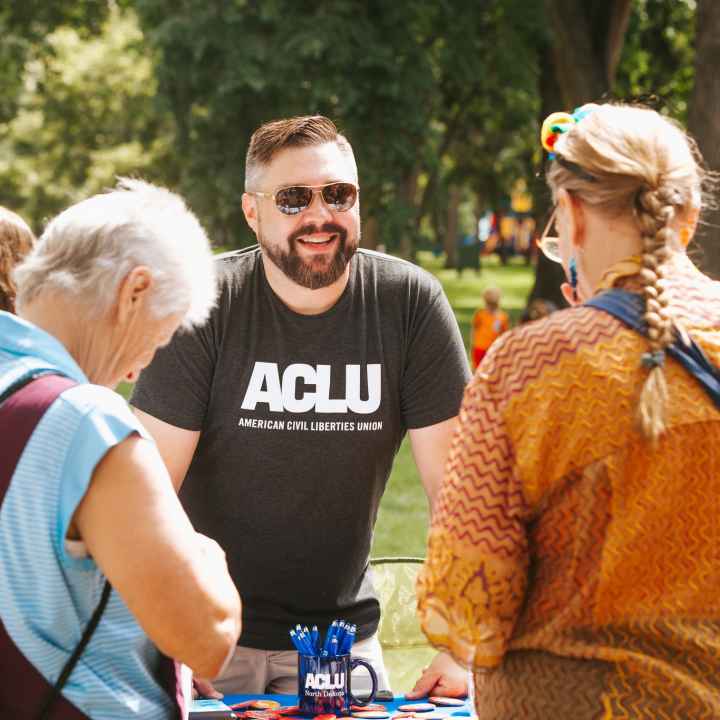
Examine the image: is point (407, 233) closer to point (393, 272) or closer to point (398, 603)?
point (398, 603)

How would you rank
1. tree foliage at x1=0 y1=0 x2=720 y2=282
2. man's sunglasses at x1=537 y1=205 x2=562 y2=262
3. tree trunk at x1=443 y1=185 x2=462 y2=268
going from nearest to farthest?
1. man's sunglasses at x1=537 y1=205 x2=562 y2=262
2. tree foliage at x1=0 y1=0 x2=720 y2=282
3. tree trunk at x1=443 y1=185 x2=462 y2=268

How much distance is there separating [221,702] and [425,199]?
26406mm

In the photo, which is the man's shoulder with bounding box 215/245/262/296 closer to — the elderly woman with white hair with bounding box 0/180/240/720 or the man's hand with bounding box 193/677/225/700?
the man's hand with bounding box 193/677/225/700

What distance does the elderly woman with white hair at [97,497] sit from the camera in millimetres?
1826

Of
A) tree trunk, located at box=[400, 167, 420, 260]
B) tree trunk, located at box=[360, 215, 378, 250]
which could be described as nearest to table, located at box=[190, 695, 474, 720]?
tree trunk, located at box=[360, 215, 378, 250]

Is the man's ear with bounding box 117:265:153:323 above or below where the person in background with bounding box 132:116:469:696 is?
above

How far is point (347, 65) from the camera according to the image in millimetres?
18109

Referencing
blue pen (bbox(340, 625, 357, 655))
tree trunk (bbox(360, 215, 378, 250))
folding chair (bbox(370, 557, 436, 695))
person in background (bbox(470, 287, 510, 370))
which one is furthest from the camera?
tree trunk (bbox(360, 215, 378, 250))

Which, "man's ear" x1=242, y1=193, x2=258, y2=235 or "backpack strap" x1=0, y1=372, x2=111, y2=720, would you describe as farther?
"man's ear" x1=242, y1=193, x2=258, y2=235

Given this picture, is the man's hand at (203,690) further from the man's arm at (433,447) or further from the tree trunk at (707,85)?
the tree trunk at (707,85)

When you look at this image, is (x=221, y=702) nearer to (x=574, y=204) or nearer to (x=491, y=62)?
(x=574, y=204)

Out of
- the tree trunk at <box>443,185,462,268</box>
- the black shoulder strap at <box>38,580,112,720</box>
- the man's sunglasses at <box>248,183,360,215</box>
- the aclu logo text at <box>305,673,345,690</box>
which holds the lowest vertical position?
the tree trunk at <box>443,185,462,268</box>

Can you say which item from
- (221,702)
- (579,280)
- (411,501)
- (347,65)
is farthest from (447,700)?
(347,65)

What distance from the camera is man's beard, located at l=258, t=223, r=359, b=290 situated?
3.21 m
